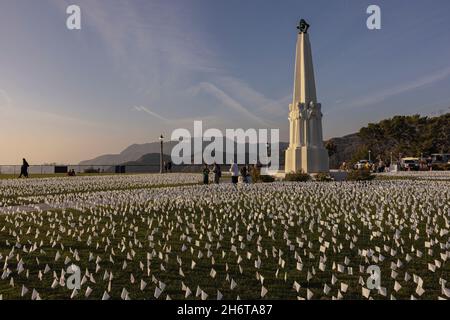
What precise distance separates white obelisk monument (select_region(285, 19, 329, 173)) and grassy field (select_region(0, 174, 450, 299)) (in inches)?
678

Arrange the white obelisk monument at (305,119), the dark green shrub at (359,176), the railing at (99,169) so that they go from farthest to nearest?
the railing at (99,169) → the white obelisk monument at (305,119) → the dark green shrub at (359,176)

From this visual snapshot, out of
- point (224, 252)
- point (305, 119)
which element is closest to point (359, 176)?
point (305, 119)

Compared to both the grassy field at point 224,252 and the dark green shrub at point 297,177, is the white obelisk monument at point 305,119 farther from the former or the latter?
the grassy field at point 224,252

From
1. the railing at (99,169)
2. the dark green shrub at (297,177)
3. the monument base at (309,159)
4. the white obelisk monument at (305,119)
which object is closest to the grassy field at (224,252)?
the dark green shrub at (297,177)

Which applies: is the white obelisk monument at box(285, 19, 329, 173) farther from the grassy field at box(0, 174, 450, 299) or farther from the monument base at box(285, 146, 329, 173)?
the grassy field at box(0, 174, 450, 299)

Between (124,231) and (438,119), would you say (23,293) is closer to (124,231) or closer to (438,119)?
(124,231)

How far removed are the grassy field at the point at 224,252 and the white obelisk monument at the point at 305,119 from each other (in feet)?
56.5

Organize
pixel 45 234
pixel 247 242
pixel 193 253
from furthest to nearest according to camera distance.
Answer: pixel 45 234, pixel 247 242, pixel 193 253

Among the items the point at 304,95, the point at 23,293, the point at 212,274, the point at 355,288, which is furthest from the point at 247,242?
the point at 304,95

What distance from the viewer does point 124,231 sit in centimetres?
955

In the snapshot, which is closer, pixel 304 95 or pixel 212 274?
pixel 212 274

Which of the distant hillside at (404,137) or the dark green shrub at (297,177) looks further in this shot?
the distant hillside at (404,137)

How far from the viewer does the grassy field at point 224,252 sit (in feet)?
17.9
